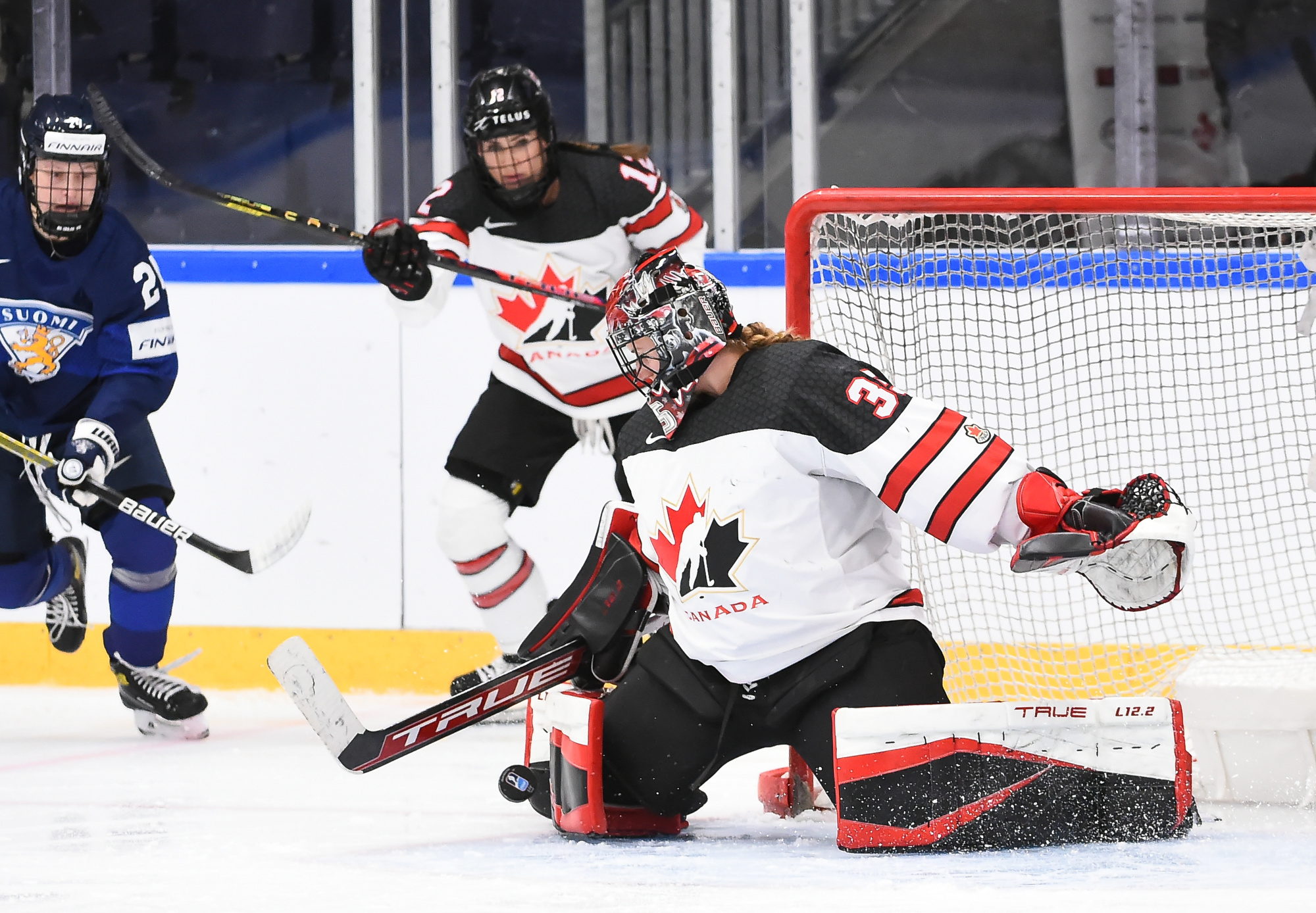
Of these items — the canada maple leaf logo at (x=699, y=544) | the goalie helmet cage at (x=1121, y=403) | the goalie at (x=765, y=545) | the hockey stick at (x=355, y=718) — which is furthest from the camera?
the goalie helmet cage at (x=1121, y=403)

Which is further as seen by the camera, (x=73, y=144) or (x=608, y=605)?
(x=73, y=144)

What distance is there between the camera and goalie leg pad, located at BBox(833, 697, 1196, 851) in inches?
76.4

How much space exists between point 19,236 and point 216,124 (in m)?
1.77

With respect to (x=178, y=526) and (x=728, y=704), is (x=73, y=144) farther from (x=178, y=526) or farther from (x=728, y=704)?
(x=728, y=704)

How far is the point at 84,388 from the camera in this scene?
3355mm

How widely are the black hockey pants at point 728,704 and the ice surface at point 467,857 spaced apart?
0.09m

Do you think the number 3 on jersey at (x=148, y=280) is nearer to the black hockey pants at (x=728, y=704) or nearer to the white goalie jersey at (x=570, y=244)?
the white goalie jersey at (x=570, y=244)

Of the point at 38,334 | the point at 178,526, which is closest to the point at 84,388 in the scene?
the point at 38,334

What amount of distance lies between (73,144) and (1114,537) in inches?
84.5

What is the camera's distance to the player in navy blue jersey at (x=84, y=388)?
314cm

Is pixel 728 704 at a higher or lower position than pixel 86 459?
lower

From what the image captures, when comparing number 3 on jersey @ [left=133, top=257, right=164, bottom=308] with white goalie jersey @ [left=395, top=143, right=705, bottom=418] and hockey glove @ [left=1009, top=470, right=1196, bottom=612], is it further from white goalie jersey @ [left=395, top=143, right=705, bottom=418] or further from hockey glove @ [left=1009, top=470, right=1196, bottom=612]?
hockey glove @ [left=1009, top=470, right=1196, bottom=612]

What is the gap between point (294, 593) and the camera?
12.8 feet

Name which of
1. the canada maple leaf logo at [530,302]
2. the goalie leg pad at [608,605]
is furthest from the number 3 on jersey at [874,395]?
the canada maple leaf logo at [530,302]
